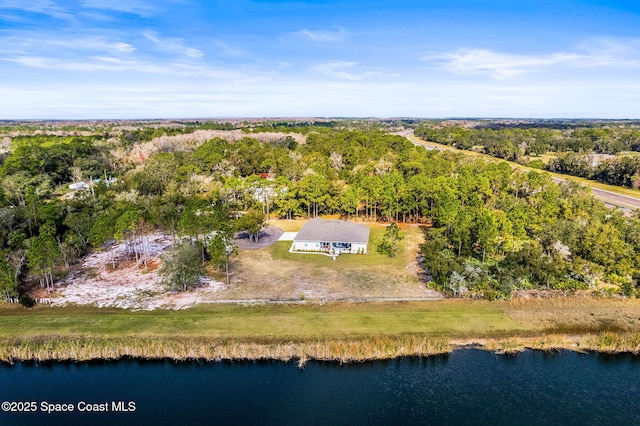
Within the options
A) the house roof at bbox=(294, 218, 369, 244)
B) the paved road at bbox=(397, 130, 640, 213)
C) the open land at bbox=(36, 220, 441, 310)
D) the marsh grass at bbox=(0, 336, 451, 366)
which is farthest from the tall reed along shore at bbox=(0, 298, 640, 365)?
the paved road at bbox=(397, 130, 640, 213)

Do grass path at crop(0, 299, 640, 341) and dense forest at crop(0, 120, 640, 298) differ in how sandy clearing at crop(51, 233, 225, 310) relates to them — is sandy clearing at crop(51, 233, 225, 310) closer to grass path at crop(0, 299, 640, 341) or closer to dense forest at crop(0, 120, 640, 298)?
grass path at crop(0, 299, 640, 341)

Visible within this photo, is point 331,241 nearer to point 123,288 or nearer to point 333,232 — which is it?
point 333,232

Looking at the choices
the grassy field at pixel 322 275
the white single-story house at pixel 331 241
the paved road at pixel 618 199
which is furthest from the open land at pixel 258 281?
the paved road at pixel 618 199

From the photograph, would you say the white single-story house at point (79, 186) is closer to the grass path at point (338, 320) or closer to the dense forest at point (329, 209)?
the dense forest at point (329, 209)

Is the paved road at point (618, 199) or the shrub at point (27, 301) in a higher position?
the paved road at point (618, 199)

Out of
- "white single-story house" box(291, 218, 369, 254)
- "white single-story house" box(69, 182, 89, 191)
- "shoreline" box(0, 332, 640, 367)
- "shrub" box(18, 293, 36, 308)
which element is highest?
"white single-story house" box(69, 182, 89, 191)
